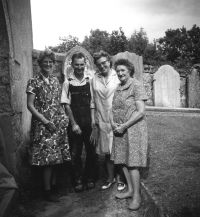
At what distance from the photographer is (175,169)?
14.3 ft

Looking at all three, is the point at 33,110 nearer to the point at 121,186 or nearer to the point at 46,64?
the point at 46,64

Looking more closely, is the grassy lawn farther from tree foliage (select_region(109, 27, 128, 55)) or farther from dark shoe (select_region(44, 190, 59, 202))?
tree foliage (select_region(109, 27, 128, 55))

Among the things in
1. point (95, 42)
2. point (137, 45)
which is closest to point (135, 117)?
point (137, 45)

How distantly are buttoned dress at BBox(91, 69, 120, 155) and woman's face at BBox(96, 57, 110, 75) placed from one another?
0.12 meters

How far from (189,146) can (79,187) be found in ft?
9.48

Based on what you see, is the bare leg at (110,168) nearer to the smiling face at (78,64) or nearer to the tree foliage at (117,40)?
the smiling face at (78,64)

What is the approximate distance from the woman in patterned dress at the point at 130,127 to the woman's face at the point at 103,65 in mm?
404

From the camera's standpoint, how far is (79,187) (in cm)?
421

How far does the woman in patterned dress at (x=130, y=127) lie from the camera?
11.5 feet

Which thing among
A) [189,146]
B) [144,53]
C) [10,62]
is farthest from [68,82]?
[144,53]

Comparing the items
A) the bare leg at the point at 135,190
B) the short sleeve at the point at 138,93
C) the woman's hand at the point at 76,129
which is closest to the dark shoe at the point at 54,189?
the woman's hand at the point at 76,129

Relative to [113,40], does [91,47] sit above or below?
above

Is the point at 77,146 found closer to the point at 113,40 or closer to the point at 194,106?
the point at 194,106

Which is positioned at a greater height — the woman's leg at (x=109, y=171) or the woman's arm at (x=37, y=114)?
the woman's arm at (x=37, y=114)
